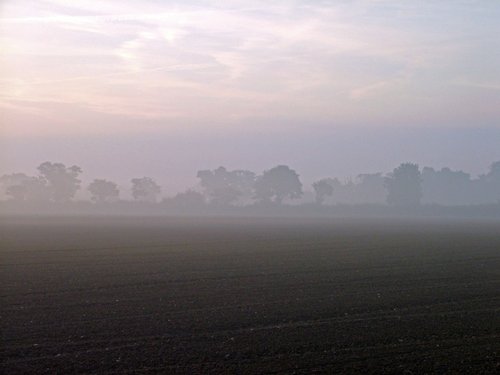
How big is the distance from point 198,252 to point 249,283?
15.5 metres

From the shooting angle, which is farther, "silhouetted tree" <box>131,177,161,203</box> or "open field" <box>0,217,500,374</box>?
"silhouetted tree" <box>131,177,161,203</box>

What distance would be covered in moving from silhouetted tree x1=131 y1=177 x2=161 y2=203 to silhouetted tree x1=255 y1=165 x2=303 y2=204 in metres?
36.6

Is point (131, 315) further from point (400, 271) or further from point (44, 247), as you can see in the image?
point (44, 247)

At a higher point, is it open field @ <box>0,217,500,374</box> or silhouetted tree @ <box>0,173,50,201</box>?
silhouetted tree @ <box>0,173,50,201</box>

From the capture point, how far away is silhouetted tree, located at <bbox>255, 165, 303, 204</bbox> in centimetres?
17588

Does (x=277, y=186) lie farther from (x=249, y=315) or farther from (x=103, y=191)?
(x=249, y=315)

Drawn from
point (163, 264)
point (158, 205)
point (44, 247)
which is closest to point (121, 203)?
point (158, 205)

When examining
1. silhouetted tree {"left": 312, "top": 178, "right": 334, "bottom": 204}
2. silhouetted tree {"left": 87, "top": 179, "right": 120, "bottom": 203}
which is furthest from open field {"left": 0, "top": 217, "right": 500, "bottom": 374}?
silhouetted tree {"left": 87, "top": 179, "right": 120, "bottom": 203}

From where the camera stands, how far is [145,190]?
632 feet

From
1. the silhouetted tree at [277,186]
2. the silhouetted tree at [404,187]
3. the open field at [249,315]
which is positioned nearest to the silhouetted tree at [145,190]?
the silhouetted tree at [277,186]

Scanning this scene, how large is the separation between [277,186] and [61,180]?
64.1 m

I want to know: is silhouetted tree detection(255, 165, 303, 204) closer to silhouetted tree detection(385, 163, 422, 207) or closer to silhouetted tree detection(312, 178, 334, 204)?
→ silhouetted tree detection(312, 178, 334, 204)

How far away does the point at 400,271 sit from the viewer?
30047 millimetres

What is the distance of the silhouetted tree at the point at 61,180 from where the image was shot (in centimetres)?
17450
